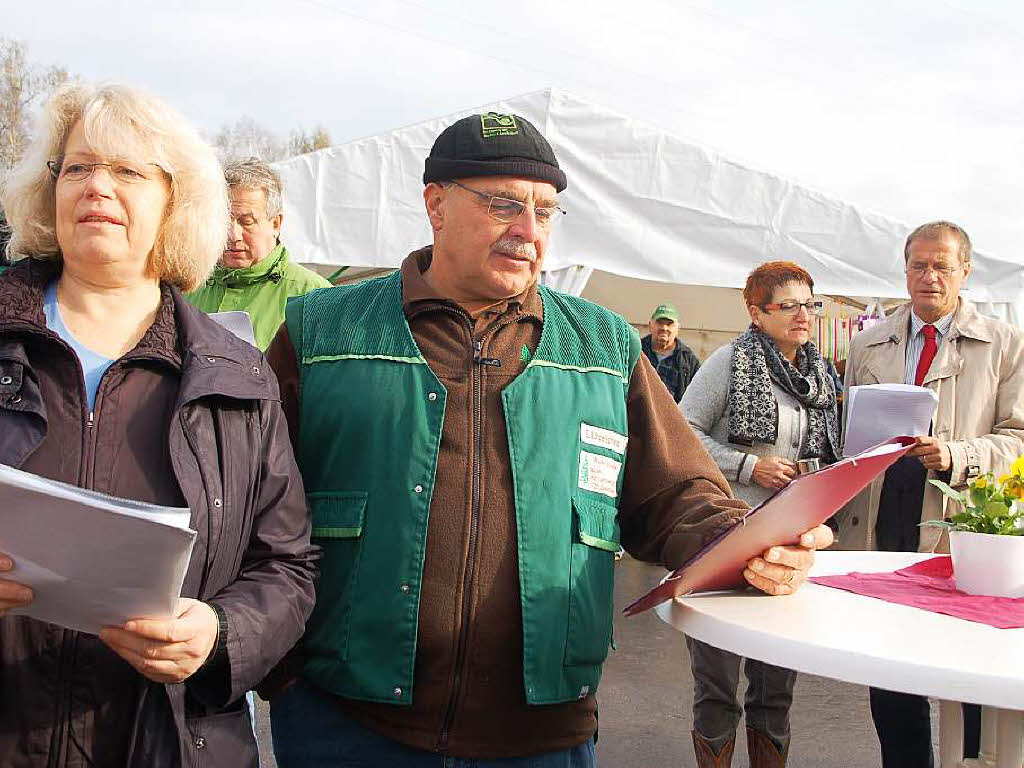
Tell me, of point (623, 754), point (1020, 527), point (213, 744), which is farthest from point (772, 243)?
point (213, 744)

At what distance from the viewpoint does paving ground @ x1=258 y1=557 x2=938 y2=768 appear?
4.03m

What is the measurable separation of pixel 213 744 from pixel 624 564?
6.55m

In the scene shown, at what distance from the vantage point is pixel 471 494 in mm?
1901

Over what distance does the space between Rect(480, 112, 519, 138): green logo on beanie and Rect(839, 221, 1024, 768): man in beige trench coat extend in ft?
6.78

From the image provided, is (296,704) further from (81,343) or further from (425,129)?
(425,129)

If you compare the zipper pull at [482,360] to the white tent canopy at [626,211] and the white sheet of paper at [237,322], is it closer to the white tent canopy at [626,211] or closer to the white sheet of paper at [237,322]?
the white sheet of paper at [237,322]

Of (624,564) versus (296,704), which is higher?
(296,704)

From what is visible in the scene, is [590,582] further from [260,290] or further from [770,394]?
[260,290]

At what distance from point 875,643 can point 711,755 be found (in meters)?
2.02

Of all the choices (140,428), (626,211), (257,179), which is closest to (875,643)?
(140,428)

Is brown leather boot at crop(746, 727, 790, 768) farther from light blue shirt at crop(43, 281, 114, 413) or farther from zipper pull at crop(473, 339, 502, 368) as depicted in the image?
light blue shirt at crop(43, 281, 114, 413)

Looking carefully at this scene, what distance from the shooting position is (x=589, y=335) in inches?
83.1

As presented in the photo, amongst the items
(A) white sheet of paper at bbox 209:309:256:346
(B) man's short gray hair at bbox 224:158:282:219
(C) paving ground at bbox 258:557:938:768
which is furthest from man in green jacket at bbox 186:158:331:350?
(C) paving ground at bbox 258:557:938:768

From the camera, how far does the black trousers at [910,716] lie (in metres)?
3.30
